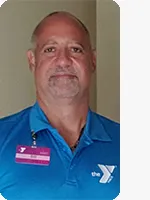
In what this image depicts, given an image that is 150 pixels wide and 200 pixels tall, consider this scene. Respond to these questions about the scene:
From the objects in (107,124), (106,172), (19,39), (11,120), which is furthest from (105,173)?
(19,39)

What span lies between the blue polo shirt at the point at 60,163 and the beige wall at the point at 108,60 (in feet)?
0.11

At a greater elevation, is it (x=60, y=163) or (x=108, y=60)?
(x=108, y=60)

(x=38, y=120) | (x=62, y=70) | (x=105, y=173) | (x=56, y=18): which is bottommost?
(x=105, y=173)

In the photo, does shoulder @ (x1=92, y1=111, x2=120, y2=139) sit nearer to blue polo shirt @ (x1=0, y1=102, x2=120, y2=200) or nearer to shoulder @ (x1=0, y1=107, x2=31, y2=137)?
blue polo shirt @ (x1=0, y1=102, x2=120, y2=200)

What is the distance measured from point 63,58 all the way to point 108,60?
3.8 inches

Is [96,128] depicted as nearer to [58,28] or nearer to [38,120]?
[38,120]

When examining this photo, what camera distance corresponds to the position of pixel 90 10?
30.8 inches

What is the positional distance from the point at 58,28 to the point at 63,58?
66mm

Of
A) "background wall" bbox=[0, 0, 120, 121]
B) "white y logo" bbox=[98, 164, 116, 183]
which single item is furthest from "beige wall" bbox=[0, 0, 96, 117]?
"white y logo" bbox=[98, 164, 116, 183]

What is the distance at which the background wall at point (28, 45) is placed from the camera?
2.53 ft

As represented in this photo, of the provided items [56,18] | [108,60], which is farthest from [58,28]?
[108,60]

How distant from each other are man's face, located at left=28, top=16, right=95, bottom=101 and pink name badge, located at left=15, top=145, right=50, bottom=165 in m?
0.12

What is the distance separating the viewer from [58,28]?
2.58 feet

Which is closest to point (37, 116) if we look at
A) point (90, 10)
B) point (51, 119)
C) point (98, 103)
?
point (51, 119)
